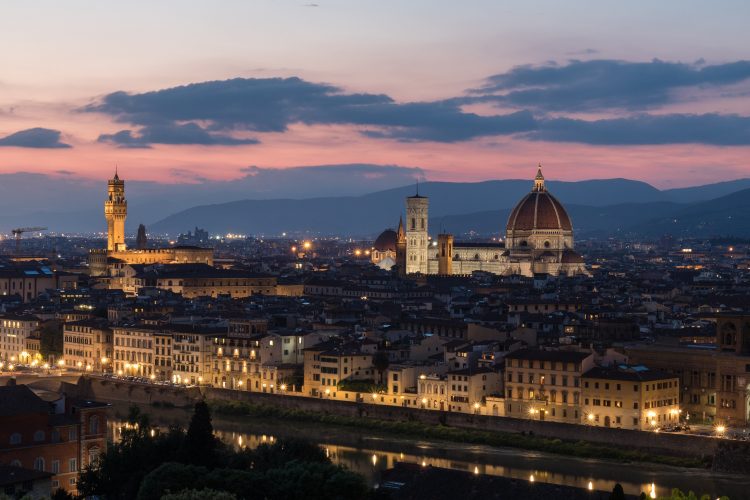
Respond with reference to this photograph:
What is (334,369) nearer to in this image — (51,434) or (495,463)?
(495,463)

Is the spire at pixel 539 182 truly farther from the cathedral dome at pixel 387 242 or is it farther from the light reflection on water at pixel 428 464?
the light reflection on water at pixel 428 464

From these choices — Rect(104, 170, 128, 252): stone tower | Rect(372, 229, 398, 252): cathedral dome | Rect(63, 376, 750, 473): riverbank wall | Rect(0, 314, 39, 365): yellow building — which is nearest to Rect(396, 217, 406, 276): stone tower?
Rect(372, 229, 398, 252): cathedral dome

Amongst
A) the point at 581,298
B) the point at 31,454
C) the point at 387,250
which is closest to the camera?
the point at 31,454

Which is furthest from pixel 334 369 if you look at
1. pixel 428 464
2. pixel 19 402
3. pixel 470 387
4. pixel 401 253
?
pixel 401 253

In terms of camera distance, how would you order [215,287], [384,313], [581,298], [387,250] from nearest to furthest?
[384,313]
[581,298]
[215,287]
[387,250]

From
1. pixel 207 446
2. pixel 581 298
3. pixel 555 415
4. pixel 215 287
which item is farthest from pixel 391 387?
pixel 215 287

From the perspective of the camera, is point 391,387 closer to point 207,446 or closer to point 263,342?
point 263,342
